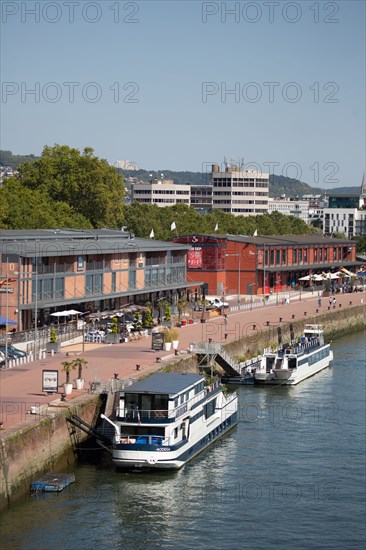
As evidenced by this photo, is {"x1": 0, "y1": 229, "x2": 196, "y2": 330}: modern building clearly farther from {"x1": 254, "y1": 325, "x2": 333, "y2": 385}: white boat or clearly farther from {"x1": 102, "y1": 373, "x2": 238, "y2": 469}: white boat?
{"x1": 102, "y1": 373, "x2": 238, "y2": 469}: white boat

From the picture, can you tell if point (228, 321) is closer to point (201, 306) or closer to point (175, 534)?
point (201, 306)

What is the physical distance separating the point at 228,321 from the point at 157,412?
40.1m

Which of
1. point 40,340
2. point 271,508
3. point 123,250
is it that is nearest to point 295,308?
Result: point 123,250

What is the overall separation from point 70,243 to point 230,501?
36658mm

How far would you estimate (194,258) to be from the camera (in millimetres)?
107688

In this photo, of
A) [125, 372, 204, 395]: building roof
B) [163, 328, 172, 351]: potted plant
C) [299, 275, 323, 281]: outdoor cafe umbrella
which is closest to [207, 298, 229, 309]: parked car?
[299, 275, 323, 281]: outdoor cafe umbrella

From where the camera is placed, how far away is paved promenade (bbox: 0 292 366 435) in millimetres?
45250

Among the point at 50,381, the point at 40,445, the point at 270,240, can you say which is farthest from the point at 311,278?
the point at 40,445

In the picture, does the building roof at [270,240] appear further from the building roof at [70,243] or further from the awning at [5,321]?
the awning at [5,321]

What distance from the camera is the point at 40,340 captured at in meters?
62.4

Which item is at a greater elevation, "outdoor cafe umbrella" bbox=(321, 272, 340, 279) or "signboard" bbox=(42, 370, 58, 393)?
"outdoor cafe umbrella" bbox=(321, 272, 340, 279)

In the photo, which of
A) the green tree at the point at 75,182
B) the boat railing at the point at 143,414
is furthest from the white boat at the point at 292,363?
the green tree at the point at 75,182

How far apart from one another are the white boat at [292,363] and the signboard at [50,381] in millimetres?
20600

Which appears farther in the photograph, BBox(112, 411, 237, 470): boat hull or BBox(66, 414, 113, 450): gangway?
BBox(66, 414, 113, 450): gangway
